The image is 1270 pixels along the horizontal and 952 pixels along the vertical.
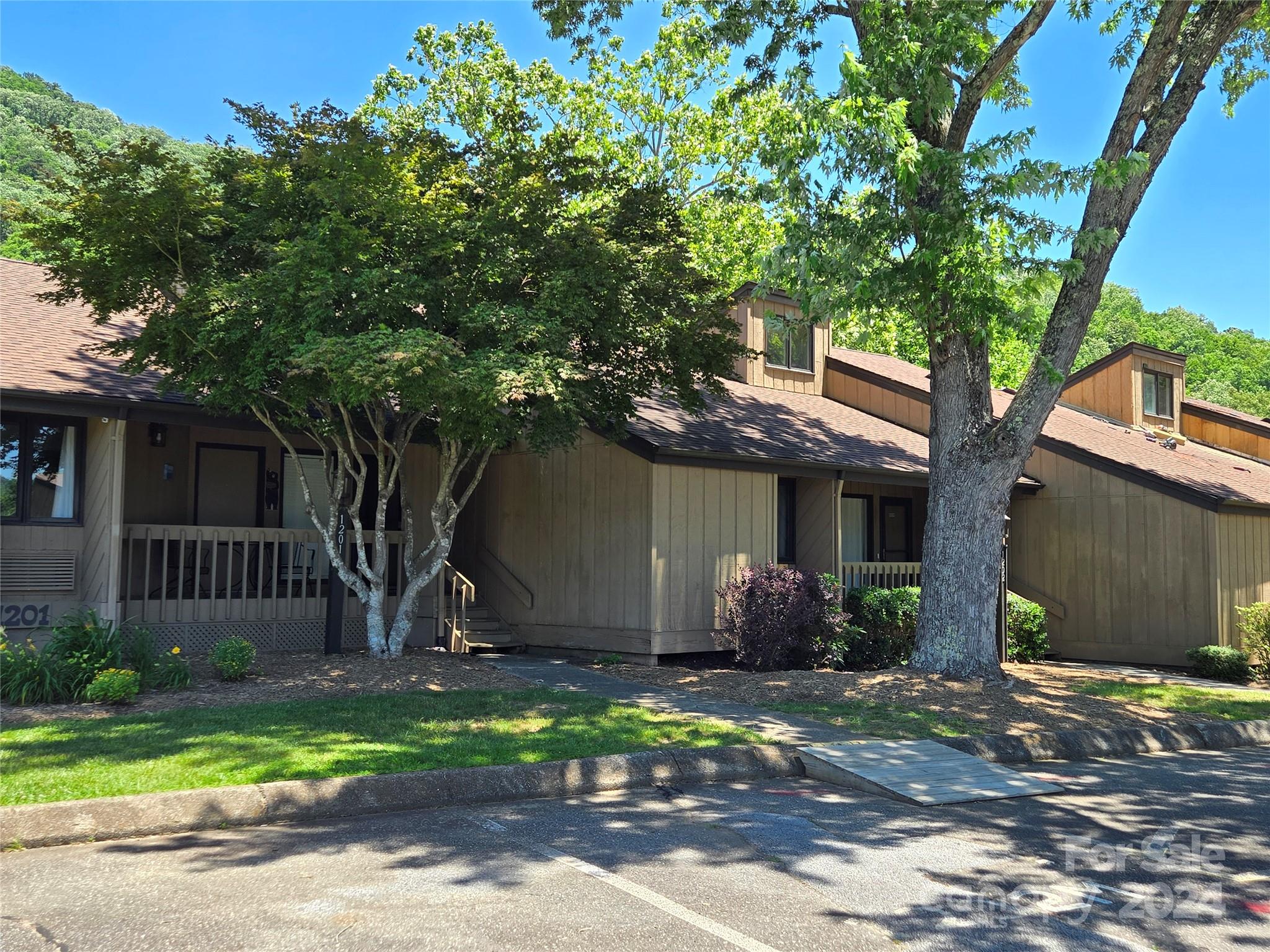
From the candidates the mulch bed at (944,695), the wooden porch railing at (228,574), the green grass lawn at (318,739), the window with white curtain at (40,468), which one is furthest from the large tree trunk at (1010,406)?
the window with white curtain at (40,468)

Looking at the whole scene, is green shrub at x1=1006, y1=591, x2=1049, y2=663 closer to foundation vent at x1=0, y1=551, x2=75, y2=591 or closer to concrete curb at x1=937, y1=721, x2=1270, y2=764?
concrete curb at x1=937, y1=721, x2=1270, y2=764

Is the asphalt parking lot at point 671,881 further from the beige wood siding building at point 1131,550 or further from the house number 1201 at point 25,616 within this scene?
the beige wood siding building at point 1131,550

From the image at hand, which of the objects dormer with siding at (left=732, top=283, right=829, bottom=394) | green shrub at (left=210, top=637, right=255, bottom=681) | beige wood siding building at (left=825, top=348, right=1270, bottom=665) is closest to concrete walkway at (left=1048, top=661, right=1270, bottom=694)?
beige wood siding building at (left=825, top=348, right=1270, bottom=665)

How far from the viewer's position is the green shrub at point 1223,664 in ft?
52.9

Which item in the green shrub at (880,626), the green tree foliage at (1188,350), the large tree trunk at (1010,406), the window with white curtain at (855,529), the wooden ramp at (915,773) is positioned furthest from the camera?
the green tree foliage at (1188,350)

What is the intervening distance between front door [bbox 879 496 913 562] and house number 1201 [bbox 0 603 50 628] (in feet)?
46.3

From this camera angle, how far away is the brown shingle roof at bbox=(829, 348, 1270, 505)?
18.1 metres

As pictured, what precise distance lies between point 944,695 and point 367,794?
670 centimetres

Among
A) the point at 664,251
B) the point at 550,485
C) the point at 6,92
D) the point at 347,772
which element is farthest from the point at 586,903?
the point at 6,92

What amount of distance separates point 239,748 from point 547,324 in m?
5.34

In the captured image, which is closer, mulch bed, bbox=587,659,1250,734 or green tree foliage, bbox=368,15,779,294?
mulch bed, bbox=587,659,1250,734

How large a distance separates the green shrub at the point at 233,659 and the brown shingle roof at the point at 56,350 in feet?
10.4

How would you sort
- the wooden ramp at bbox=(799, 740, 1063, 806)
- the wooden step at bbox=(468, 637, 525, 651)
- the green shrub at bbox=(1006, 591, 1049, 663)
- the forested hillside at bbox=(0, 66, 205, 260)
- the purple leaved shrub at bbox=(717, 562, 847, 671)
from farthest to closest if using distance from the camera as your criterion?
the forested hillside at bbox=(0, 66, 205, 260), the green shrub at bbox=(1006, 591, 1049, 663), the wooden step at bbox=(468, 637, 525, 651), the purple leaved shrub at bbox=(717, 562, 847, 671), the wooden ramp at bbox=(799, 740, 1063, 806)

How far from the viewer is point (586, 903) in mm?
5078
